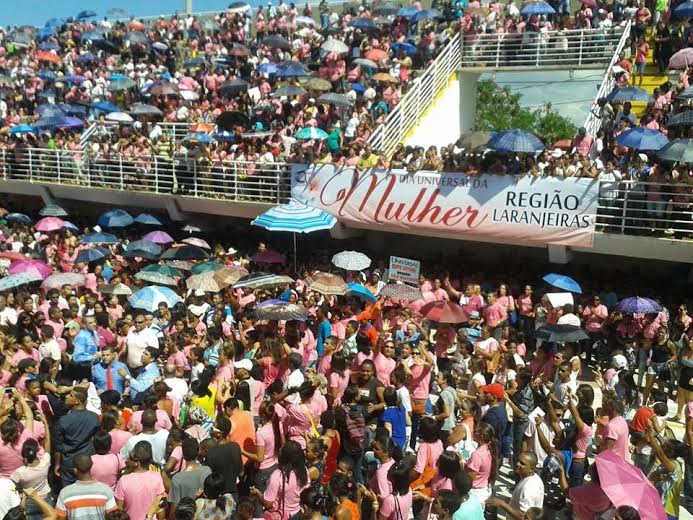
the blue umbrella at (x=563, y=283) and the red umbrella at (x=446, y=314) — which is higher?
the red umbrella at (x=446, y=314)

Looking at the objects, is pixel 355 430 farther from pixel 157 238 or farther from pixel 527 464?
pixel 157 238

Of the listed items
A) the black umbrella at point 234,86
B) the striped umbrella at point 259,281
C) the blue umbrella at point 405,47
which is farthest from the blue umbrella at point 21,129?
the striped umbrella at point 259,281

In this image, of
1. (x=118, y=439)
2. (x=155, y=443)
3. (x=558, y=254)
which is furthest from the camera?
(x=558, y=254)

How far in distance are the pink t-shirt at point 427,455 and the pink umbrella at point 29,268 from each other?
9.21m

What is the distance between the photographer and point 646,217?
1243 centimetres

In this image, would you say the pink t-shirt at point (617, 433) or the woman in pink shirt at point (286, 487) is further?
the pink t-shirt at point (617, 433)

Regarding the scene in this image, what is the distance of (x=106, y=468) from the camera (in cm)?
578

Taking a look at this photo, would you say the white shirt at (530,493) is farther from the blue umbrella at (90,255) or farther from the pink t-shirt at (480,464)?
the blue umbrella at (90,255)

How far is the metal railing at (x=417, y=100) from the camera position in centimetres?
1758

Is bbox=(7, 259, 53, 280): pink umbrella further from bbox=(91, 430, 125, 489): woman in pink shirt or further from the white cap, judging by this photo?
bbox=(91, 430, 125, 489): woman in pink shirt

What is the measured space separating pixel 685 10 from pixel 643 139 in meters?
6.01

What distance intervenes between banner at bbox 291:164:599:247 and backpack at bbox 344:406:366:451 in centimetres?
745

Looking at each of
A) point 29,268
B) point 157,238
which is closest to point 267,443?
point 29,268

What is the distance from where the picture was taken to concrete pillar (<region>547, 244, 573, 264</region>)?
13172mm
